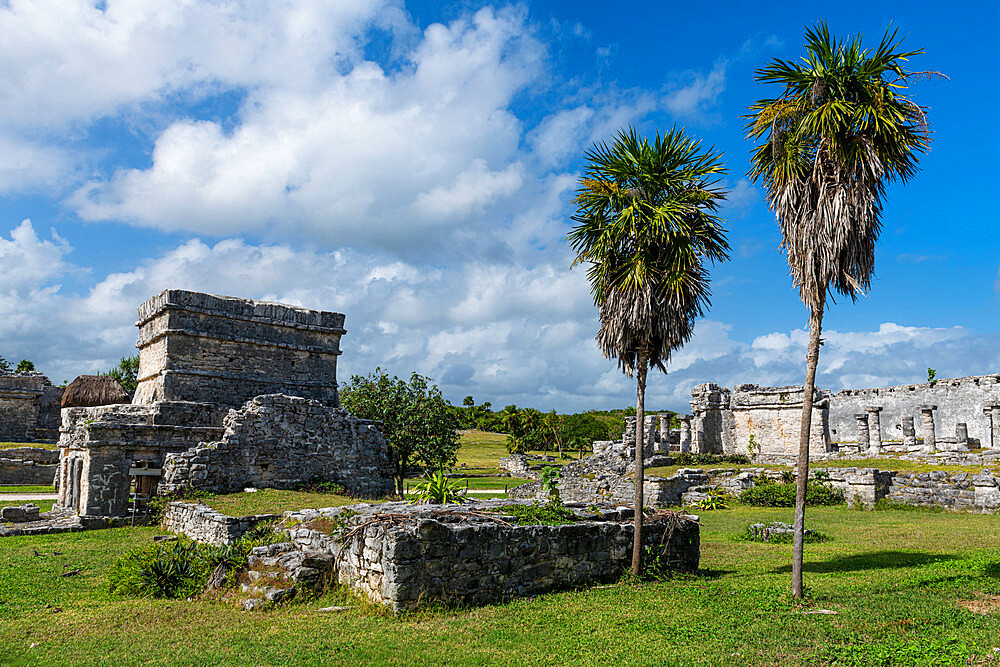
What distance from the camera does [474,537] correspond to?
843 centimetres

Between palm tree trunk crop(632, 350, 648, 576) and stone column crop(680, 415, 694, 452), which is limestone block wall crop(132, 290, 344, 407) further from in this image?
stone column crop(680, 415, 694, 452)

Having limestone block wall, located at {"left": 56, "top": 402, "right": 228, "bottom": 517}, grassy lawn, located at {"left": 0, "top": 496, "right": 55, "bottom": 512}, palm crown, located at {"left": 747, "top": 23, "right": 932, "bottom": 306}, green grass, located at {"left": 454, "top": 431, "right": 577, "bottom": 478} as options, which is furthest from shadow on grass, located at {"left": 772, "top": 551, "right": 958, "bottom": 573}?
green grass, located at {"left": 454, "top": 431, "right": 577, "bottom": 478}

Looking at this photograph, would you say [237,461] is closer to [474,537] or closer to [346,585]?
[346,585]

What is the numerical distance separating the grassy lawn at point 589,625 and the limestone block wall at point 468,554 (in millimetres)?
304

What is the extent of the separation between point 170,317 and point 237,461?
205 inches

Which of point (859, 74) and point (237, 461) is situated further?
point (237, 461)


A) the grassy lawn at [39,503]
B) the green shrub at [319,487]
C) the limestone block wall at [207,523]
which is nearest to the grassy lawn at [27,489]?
the grassy lawn at [39,503]

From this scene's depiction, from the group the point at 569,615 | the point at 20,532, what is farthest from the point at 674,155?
the point at 20,532

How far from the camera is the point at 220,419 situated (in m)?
19.9

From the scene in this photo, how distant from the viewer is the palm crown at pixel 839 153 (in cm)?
862

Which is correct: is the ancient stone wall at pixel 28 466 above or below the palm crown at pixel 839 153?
below

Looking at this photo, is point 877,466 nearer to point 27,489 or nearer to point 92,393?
point 27,489

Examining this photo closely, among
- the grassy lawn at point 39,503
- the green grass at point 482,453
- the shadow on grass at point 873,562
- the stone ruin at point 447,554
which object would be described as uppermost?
the stone ruin at point 447,554

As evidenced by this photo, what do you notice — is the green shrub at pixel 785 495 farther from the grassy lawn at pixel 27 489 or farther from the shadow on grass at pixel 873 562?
the grassy lawn at pixel 27 489
